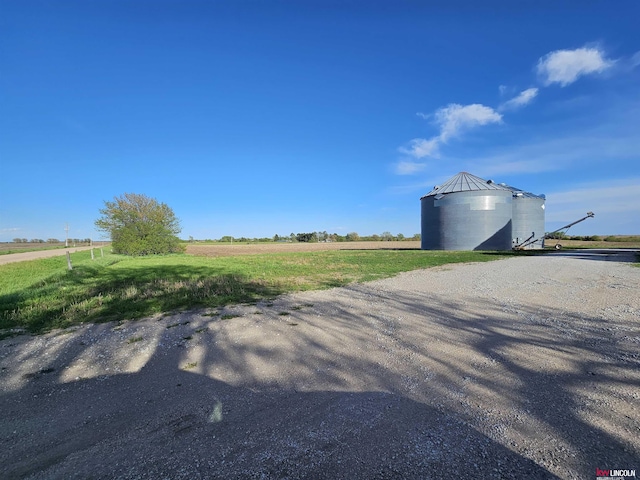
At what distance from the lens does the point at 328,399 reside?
138 inches

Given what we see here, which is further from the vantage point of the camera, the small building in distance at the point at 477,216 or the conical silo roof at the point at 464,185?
the conical silo roof at the point at 464,185

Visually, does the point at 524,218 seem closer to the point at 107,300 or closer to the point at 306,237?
the point at 107,300

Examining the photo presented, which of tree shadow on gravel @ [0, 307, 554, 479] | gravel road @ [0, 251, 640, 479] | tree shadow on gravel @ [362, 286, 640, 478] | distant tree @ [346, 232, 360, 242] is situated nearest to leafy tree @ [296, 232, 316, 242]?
distant tree @ [346, 232, 360, 242]

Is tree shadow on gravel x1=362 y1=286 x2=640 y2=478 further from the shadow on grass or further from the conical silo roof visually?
the conical silo roof

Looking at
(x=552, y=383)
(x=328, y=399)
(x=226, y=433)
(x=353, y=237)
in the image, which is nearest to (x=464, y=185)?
(x=552, y=383)

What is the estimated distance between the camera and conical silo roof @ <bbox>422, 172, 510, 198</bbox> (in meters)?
39.6

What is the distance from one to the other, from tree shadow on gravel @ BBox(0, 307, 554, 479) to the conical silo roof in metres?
40.4

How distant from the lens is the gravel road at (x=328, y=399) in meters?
2.51

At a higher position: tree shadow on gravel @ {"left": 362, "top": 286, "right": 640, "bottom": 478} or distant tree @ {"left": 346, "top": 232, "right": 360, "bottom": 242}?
distant tree @ {"left": 346, "top": 232, "right": 360, "bottom": 242}

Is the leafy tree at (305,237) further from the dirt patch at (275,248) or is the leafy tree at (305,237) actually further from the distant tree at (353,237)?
the dirt patch at (275,248)

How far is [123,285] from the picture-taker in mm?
12758

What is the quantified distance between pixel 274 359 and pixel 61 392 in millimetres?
2721

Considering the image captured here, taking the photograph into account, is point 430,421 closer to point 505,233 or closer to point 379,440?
point 379,440

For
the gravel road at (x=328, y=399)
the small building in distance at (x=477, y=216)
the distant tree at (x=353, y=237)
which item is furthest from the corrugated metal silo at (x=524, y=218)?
the distant tree at (x=353, y=237)
